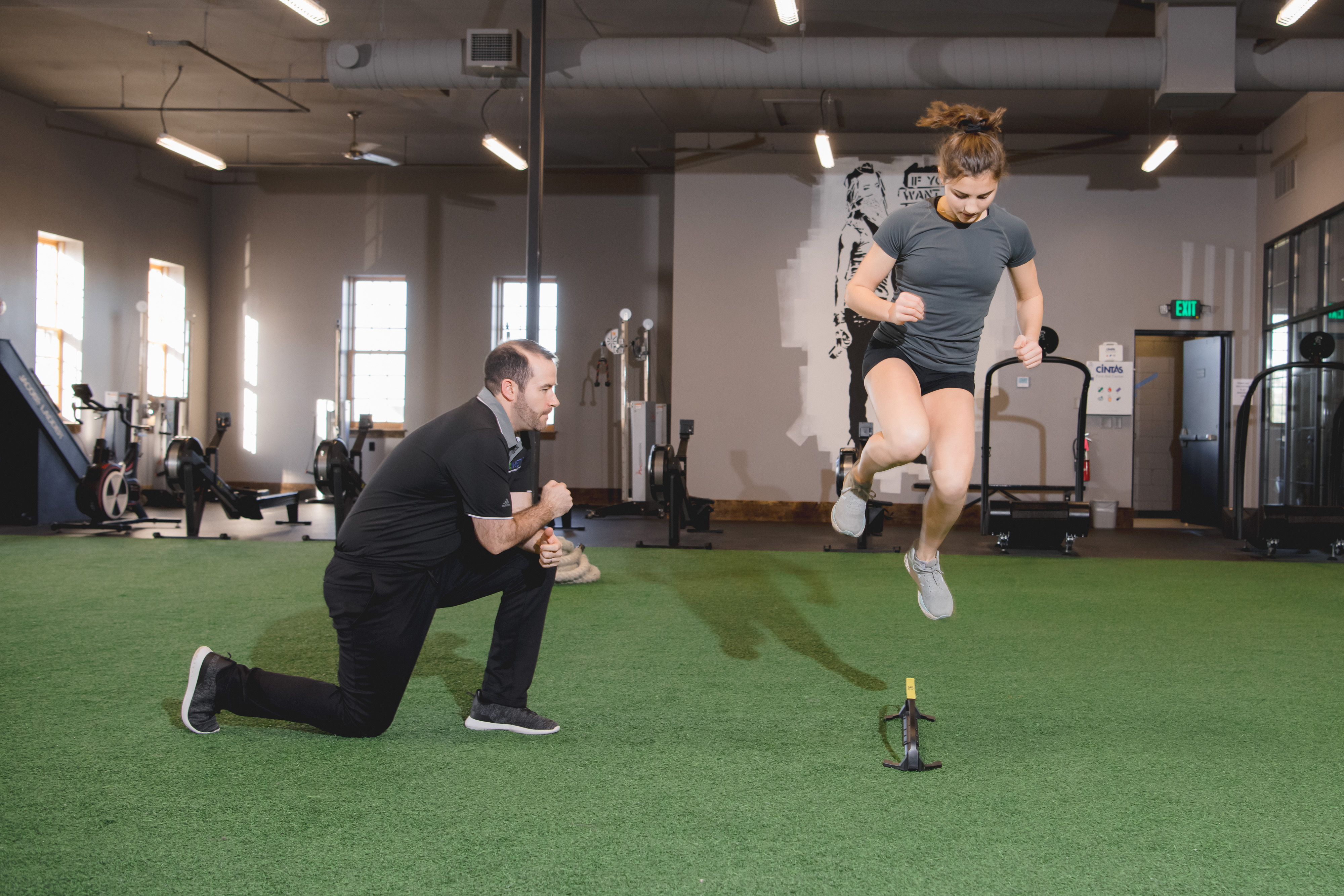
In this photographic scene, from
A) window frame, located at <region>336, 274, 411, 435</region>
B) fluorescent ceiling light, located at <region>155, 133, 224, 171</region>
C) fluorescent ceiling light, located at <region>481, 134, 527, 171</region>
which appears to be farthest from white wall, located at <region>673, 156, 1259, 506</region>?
fluorescent ceiling light, located at <region>155, 133, 224, 171</region>

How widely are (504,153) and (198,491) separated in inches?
181

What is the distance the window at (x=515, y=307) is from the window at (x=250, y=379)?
344 centimetres

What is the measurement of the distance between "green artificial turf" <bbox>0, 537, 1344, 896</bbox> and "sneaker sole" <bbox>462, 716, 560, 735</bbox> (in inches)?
1.3

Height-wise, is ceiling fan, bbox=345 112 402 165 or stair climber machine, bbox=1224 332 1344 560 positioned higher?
ceiling fan, bbox=345 112 402 165

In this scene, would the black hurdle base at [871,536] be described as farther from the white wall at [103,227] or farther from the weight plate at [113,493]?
the white wall at [103,227]

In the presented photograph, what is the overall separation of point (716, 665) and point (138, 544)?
5889mm

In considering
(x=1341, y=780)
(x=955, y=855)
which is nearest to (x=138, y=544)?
(x=955, y=855)

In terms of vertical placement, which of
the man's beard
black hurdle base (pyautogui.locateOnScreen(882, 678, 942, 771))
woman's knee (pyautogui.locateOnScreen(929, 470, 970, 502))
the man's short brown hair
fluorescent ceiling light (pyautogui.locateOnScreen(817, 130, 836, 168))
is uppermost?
fluorescent ceiling light (pyautogui.locateOnScreen(817, 130, 836, 168))

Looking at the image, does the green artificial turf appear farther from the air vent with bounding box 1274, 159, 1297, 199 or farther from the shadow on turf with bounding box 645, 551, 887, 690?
the air vent with bounding box 1274, 159, 1297, 199

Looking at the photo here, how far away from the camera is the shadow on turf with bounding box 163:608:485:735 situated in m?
2.89

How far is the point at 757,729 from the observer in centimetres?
286

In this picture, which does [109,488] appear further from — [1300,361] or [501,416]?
[1300,361]

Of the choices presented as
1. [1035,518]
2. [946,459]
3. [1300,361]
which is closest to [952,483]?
[946,459]

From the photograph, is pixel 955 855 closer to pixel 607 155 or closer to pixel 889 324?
pixel 889 324
